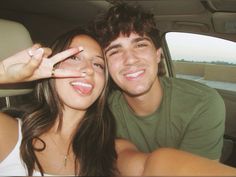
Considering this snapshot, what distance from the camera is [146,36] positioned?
2.12 metres

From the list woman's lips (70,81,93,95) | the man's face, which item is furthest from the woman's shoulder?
the man's face

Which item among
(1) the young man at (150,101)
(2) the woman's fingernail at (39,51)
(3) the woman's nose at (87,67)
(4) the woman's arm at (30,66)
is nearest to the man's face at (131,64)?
(1) the young man at (150,101)


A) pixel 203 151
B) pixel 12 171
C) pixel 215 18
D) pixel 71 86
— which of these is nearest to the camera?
pixel 12 171

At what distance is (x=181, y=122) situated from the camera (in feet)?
6.57

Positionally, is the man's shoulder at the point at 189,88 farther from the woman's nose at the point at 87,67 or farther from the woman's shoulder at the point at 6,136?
the woman's shoulder at the point at 6,136

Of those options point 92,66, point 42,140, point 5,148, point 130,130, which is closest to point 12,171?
point 5,148

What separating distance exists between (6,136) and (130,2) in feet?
4.99

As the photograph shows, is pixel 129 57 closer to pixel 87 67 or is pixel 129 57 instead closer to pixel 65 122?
pixel 87 67

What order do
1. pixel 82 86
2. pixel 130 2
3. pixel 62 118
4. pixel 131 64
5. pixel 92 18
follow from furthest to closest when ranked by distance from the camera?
1. pixel 92 18
2. pixel 130 2
3. pixel 131 64
4. pixel 62 118
5. pixel 82 86

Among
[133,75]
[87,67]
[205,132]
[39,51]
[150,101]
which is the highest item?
[39,51]

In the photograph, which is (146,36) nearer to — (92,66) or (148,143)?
(92,66)

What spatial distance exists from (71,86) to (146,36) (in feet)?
2.17

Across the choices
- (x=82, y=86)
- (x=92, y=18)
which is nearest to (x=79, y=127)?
(x=82, y=86)

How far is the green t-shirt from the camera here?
196 centimetres
